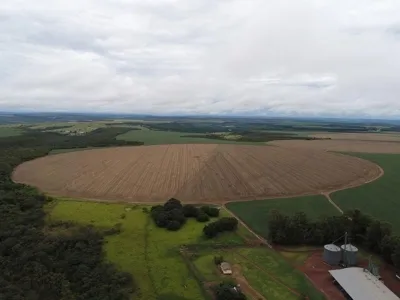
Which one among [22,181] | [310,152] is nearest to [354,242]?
[22,181]

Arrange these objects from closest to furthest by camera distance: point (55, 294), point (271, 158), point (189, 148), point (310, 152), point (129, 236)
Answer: point (55, 294) → point (129, 236) → point (271, 158) → point (310, 152) → point (189, 148)

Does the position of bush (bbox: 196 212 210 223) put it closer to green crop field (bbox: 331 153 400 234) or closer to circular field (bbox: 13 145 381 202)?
circular field (bbox: 13 145 381 202)

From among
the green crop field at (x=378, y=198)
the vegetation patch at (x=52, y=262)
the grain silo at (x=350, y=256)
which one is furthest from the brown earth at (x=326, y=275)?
the vegetation patch at (x=52, y=262)

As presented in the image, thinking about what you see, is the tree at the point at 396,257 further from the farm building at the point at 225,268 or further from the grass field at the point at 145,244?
the grass field at the point at 145,244

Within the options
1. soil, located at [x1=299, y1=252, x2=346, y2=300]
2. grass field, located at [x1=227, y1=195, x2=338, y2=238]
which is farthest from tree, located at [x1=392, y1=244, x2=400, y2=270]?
grass field, located at [x1=227, y1=195, x2=338, y2=238]

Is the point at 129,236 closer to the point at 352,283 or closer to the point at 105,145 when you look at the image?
the point at 352,283

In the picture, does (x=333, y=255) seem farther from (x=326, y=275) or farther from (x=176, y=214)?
(x=176, y=214)
